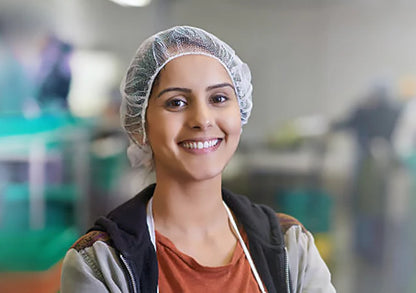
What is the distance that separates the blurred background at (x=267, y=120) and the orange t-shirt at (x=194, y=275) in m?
1.55

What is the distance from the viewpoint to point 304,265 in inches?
37.9

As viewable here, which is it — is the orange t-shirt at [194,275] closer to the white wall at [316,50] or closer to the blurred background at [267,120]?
the blurred background at [267,120]

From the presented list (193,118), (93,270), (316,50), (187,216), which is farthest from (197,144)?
(316,50)

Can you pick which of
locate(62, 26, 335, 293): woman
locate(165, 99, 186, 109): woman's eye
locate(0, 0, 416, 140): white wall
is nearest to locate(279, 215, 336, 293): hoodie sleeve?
locate(62, 26, 335, 293): woman

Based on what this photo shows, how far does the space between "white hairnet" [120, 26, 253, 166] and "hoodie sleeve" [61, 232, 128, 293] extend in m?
0.21

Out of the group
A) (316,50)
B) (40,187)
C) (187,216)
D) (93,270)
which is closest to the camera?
(93,270)

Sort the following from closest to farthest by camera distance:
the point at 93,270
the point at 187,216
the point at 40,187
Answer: the point at 93,270 → the point at 187,216 → the point at 40,187

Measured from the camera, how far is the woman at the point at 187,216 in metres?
0.89

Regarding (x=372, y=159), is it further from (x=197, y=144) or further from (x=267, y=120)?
(x=197, y=144)

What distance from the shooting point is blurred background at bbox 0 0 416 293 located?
2.48 meters

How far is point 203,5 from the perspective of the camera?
2559 mm

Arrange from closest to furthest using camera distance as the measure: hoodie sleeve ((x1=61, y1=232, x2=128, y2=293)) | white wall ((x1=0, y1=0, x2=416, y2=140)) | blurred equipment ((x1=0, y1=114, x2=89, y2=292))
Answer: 1. hoodie sleeve ((x1=61, y1=232, x2=128, y2=293))
2. blurred equipment ((x1=0, y1=114, x2=89, y2=292))
3. white wall ((x1=0, y1=0, x2=416, y2=140))

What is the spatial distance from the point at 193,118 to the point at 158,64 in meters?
0.12

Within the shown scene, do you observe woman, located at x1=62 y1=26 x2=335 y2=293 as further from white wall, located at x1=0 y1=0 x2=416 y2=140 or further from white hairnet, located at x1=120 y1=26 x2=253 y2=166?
white wall, located at x1=0 y1=0 x2=416 y2=140
